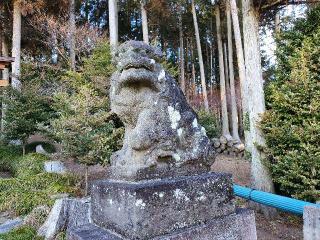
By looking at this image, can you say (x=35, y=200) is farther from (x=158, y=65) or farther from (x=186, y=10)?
(x=186, y=10)

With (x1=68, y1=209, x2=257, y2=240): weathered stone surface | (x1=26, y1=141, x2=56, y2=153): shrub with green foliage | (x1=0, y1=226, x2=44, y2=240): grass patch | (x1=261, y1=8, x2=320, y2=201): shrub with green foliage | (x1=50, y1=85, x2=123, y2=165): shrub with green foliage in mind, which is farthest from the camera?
(x1=26, y1=141, x2=56, y2=153): shrub with green foliage

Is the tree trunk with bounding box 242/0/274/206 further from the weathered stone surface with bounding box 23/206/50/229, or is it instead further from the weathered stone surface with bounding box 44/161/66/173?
the weathered stone surface with bounding box 44/161/66/173

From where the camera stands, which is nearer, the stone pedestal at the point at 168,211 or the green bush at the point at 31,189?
the stone pedestal at the point at 168,211

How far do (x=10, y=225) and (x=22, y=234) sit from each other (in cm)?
76

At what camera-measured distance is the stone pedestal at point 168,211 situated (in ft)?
7.03

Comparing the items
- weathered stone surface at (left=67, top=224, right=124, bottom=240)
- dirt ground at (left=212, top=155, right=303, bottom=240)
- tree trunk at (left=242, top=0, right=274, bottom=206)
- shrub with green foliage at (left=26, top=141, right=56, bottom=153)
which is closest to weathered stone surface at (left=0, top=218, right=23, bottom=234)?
weathered stone surface at (left=67, top=224, right=124, bottom=240)

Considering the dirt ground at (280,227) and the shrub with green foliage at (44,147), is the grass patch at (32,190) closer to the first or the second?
the dirt ground at (280,227)

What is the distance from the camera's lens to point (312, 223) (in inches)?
126

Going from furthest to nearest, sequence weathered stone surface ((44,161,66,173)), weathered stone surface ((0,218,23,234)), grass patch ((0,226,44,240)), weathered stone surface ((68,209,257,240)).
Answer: weathered stone surface ((44,161,66,173))
weathered stone surface ((0,218,23,234))
grass patch ((0,226,44,240))
weathered stone surface ((68,209,257,240))

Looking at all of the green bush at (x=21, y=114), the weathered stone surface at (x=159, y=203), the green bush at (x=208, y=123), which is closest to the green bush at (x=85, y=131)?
the green bush at (x=21, y=114)

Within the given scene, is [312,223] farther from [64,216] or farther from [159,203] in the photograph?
[64,216]

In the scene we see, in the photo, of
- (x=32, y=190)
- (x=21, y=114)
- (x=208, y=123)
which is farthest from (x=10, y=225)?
(x=208, y=123)

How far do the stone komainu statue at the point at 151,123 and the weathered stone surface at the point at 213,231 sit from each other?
0.46 meters

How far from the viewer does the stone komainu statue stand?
245 centimetres
